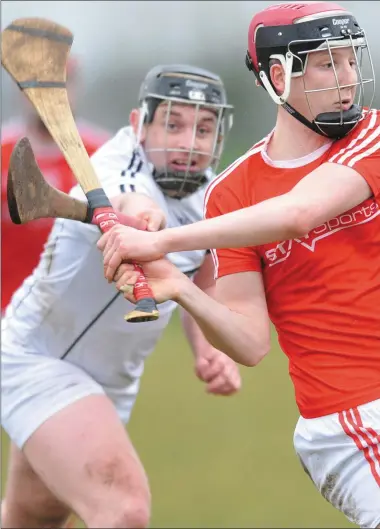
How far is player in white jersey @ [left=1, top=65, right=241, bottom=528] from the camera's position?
3.77m

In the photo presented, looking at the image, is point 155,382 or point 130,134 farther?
point 155,382

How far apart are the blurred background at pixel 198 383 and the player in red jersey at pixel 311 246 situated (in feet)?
3.02

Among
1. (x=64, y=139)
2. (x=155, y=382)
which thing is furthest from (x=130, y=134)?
(x=155, y=382)

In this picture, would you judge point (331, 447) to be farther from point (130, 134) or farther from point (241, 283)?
point (130, 134)

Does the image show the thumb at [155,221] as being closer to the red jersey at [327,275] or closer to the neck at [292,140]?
the red jersey at [327,275]

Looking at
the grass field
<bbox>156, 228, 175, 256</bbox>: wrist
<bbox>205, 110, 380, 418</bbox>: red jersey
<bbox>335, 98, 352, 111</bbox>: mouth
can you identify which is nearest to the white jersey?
<bbox>205, 110, 380, 418</bbox>: red jersey

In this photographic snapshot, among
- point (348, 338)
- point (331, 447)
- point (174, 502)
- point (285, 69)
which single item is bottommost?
point (174, 502)

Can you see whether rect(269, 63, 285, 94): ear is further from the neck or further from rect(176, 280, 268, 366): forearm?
rect(176, 280, 268, 366): forearm

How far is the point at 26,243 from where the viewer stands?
5.04 metres

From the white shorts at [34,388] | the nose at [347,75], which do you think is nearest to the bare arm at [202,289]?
the white shorts at [34,388]

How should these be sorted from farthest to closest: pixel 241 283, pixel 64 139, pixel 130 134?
pixel 130 134
pixel 64 139
pixel 241 283

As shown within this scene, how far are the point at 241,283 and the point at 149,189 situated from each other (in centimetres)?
106

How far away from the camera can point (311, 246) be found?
2.76 metres

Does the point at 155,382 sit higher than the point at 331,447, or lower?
lower
